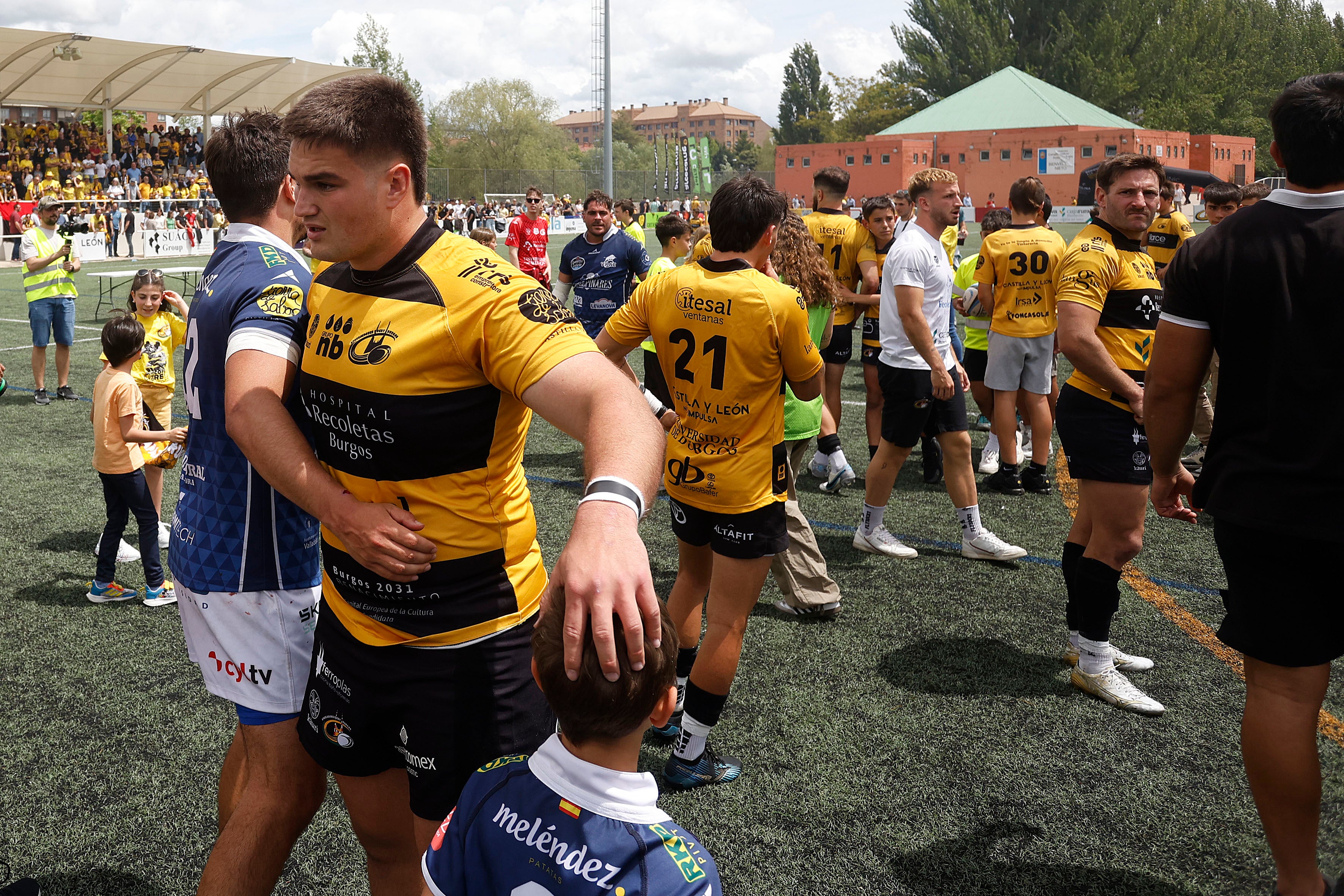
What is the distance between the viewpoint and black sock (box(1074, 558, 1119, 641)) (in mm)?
4230

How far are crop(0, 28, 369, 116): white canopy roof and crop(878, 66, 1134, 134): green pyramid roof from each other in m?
32.1

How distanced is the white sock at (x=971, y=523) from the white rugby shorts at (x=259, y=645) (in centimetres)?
456

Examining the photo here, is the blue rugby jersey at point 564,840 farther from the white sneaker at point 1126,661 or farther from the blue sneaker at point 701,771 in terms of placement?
the white sneaker at point 1126,661

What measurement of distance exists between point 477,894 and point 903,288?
4.99 metres

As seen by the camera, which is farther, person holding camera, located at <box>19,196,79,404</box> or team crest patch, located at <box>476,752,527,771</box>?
person holding camera, located at <box>19,196,79,404</box>

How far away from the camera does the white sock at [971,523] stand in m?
6.14

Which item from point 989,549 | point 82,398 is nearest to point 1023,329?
point 989,549

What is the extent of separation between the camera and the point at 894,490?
25.6ft

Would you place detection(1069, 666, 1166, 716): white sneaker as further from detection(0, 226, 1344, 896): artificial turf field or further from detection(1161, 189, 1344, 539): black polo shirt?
detection(1161, 189, 1344, 539): black polo shirt

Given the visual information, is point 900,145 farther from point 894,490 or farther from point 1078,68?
point 894,490

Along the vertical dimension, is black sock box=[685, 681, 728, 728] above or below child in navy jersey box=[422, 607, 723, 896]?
below

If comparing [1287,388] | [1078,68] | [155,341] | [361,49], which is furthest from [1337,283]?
[1078,68]

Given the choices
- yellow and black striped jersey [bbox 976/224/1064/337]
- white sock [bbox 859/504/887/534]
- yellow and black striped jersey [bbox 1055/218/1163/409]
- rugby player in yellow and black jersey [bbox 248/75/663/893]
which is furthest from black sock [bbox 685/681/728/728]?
yellow and black striped jersey [bbox 976/224/1064/337]

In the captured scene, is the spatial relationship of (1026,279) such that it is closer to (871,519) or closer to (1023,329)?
(1023,329)
